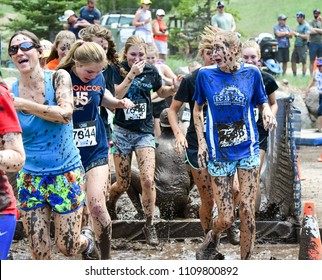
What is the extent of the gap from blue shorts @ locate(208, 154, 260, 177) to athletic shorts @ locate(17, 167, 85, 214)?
4.96 ft

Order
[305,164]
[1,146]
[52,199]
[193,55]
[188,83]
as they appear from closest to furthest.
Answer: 1. [1,146]
2. [52,199]
3. [188,83]
4. [305,164]
5. [193,55]

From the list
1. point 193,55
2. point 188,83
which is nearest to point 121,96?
point 188,83

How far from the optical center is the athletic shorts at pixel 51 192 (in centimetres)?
668

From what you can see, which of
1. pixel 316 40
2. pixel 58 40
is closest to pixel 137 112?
pixel 58 40

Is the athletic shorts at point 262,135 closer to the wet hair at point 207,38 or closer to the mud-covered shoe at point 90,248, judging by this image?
the wet hair at point 207,38

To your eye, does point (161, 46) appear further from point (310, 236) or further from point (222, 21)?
point (310, 236)

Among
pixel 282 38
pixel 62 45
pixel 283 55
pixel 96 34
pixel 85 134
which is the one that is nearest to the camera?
pixel 85 134

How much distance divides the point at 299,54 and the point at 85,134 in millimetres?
18305

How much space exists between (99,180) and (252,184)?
118 cm

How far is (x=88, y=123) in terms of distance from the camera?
780cm

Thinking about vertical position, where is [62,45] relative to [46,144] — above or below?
above

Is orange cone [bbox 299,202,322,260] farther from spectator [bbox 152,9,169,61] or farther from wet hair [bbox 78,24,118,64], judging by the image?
spectator [bbox 152,9,169,61]

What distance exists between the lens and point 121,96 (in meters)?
9.12
